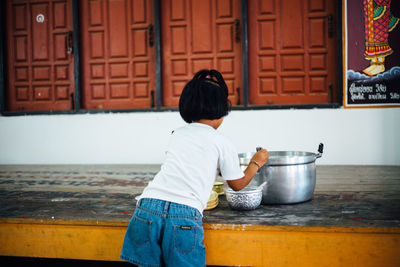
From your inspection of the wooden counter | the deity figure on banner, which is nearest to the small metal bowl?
the wooden counter

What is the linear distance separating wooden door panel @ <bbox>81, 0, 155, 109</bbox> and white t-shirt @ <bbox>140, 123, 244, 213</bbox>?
3.19m

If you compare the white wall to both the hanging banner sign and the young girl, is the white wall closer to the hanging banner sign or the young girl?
the hanging banner sign

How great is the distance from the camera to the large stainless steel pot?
205 cm

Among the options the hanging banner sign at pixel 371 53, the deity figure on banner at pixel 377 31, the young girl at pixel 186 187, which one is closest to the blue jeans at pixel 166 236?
the young girl at pixel 186 187

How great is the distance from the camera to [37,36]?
4.98 metres

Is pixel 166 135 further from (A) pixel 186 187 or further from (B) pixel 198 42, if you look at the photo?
(A) pixel 186 187

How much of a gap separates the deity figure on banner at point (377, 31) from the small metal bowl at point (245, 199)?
113 inches

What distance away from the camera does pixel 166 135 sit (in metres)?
4.71

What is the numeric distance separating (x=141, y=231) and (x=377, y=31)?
373cm

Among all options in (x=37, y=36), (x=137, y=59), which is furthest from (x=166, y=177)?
(x=37, y=36)

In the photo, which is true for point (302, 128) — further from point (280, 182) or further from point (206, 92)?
point (206, 92)

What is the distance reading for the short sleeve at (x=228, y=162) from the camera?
165cm

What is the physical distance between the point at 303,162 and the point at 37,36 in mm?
4241

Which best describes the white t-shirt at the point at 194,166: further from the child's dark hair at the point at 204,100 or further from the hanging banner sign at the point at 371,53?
the hanging banner sign at the point at 371,53
